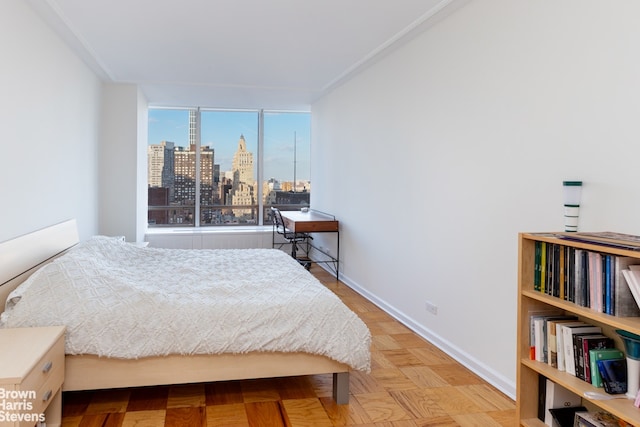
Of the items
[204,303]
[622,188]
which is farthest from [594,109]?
[204,303]

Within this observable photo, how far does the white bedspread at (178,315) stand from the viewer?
94.4 inches

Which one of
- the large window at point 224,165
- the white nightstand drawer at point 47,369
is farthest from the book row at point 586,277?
the large window at point 224,165

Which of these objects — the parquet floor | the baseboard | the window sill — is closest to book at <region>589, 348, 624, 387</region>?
the parquet floor

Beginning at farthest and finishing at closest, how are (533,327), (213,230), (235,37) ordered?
1. (213,230)
2. (235,37)
3. (533,327)

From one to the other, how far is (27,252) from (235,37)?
2352mm

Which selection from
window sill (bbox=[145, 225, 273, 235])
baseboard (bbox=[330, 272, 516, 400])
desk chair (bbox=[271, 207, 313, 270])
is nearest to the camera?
baseboard (bbox=[330, 272, 516, 400])

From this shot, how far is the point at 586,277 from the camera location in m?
1.88

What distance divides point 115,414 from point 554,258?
2.37 meters

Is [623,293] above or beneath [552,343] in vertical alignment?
above

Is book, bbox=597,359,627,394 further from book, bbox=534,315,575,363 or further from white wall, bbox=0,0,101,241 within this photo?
white wall, bbox=0,0,101,241

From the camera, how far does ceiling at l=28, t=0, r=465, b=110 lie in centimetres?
329

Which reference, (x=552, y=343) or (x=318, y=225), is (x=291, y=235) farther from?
(x=552, y=343)

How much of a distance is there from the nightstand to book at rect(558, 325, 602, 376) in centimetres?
226

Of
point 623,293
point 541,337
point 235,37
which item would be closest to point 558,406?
point 541,337
